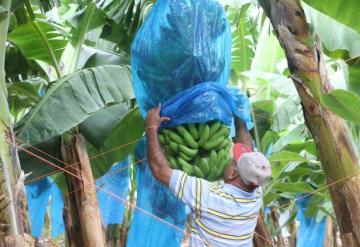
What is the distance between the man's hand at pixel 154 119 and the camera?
169 centimetres

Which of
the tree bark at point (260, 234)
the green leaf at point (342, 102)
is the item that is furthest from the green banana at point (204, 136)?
the tree bark at point (260, 234)

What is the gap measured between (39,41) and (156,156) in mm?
1184

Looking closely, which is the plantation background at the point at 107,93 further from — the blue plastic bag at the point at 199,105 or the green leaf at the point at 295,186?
the blue plastic bag at the point at 199,105

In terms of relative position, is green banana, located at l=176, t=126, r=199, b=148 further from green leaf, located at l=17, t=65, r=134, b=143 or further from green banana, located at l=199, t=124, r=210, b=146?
green leaf, located at l=17, t=65, r=134, b=143

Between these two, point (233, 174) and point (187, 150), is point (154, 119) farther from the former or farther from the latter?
point (233, 174)

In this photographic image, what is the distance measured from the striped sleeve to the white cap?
0.11 meters

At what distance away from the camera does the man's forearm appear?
5.31ft

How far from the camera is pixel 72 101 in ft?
7.48

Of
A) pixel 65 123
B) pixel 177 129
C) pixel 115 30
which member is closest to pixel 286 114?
pixel 115 30

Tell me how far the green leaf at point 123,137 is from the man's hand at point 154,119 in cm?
77

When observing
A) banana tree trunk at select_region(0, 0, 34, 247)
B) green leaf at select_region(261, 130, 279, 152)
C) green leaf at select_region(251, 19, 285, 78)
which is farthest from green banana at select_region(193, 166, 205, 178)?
green leaf at select_region(251, 19, 285, 78)

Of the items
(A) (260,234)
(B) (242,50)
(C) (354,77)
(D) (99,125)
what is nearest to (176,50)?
(C) (354,77)

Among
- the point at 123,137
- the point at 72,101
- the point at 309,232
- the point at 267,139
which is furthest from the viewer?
the point at 309,232

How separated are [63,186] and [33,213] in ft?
0.68
